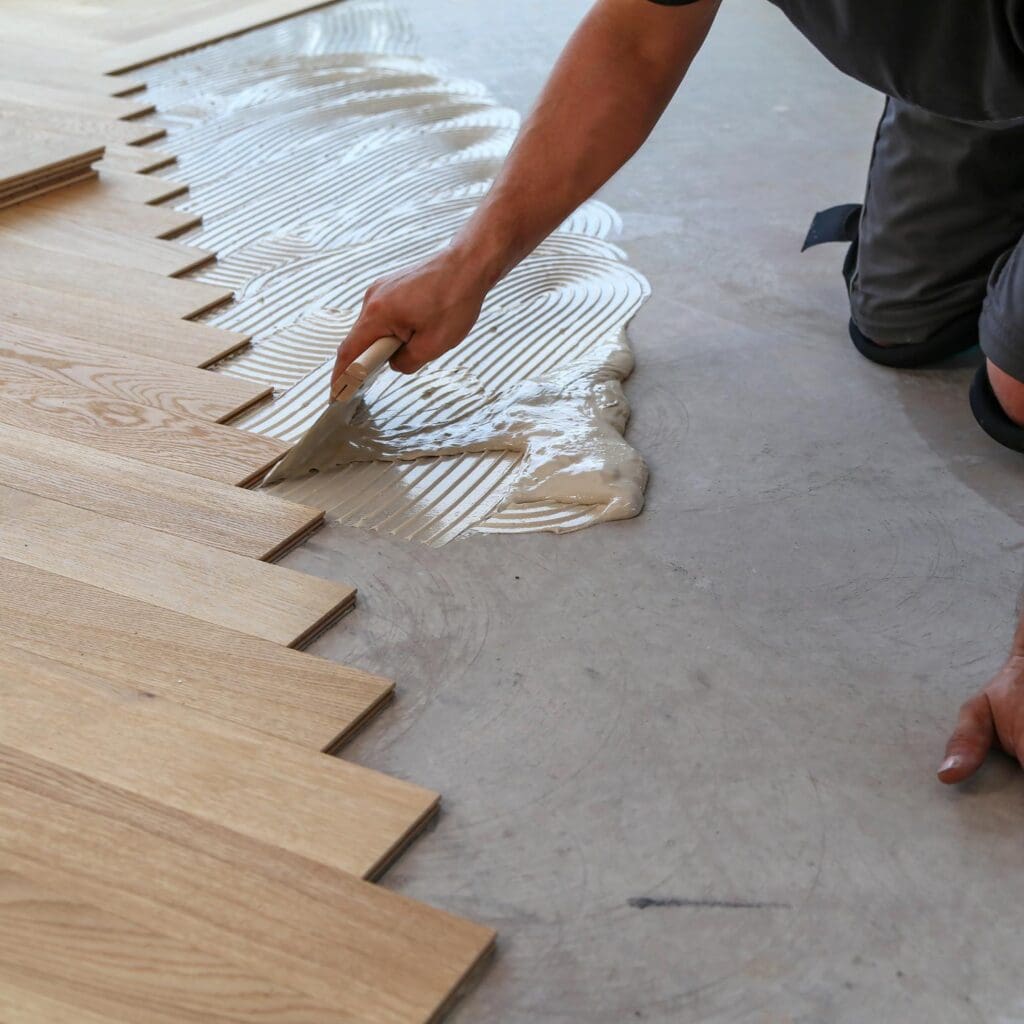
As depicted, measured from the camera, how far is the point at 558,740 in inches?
54.2

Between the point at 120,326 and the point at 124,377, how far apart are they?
216 millimetres

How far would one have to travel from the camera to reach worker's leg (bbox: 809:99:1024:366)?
6.93 ft

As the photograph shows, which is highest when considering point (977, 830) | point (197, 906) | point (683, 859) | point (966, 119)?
point (966, 119)

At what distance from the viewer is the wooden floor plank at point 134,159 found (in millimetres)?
2920

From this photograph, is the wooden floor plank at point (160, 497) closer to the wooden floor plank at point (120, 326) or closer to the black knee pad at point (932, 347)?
the wooden floor plank at point (120, 326)

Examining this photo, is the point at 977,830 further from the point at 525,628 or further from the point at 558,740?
the point at 525,628

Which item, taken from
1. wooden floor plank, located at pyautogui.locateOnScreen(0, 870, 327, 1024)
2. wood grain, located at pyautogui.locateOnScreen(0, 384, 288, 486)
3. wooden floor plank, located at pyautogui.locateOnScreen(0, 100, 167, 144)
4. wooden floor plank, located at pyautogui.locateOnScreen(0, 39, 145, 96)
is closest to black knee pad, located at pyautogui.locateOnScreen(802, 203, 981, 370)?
wood grain, located at pyautogui.locateOnScreen(0, 384, 288, 486)

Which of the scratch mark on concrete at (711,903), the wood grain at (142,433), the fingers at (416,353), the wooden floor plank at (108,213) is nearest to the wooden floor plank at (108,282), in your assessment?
the wooden floor plank at (108,213)

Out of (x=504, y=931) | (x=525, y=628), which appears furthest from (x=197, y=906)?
(x=525, y=628)

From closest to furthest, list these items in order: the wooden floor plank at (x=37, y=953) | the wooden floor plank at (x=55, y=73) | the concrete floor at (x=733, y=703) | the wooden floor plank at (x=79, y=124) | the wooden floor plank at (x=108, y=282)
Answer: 1. the wooden floor plank at (x=37, y=953)
2. the concrete floor at (x=733, y=703)
3. the wooden floor plank at (x=108, y=282)
4. the wooden floor plank at (x=79, y=124)
5. the wooden floor plank at (x=55, y=73)

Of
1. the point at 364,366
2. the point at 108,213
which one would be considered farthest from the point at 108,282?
the point at 364,366

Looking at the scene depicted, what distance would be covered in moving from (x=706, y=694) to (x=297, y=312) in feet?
4.21

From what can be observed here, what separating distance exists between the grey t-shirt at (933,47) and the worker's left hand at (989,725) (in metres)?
0.74

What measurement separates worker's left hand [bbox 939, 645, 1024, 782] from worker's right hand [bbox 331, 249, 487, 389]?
0.90m
